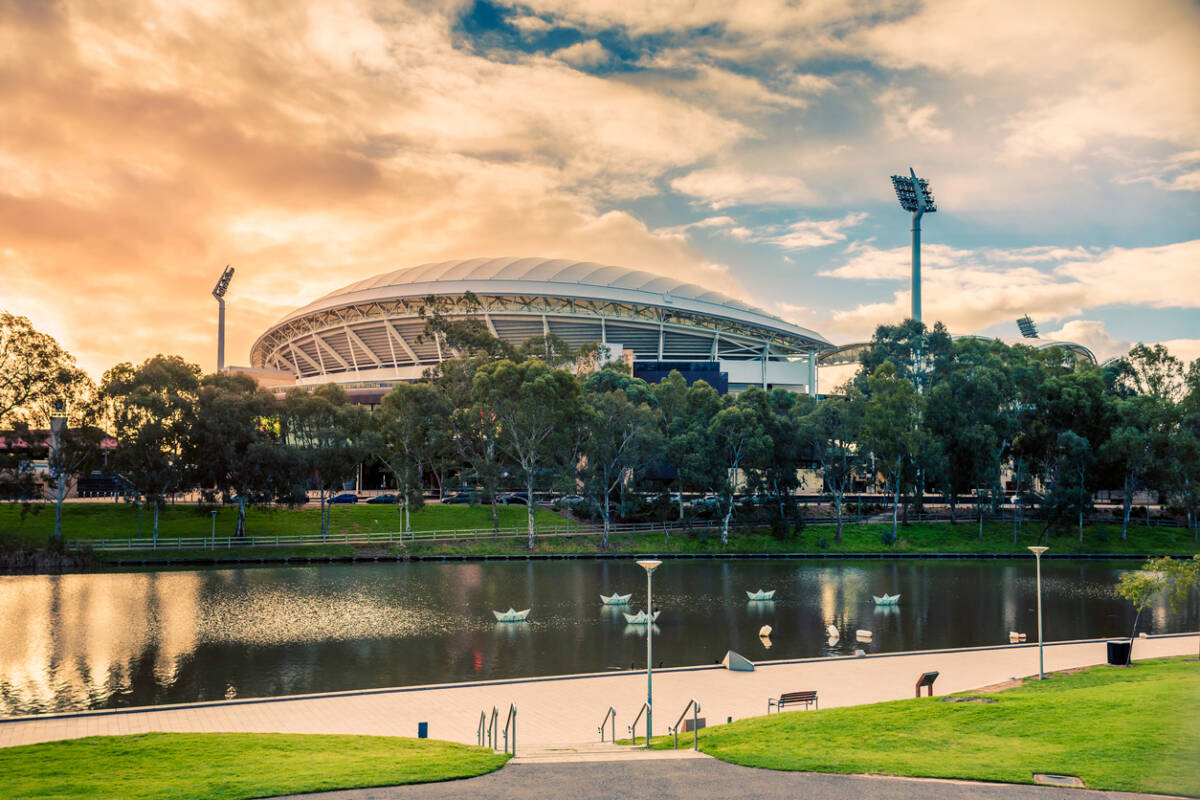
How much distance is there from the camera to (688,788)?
12703 mm

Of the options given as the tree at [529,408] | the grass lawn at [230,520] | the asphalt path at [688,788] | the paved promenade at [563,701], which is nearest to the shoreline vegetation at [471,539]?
the grass lawn at [230,520]

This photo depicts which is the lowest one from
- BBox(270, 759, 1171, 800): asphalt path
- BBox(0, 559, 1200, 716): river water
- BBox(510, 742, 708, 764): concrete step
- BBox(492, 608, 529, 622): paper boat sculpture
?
BBox(0, 559, 1200, 716): river water

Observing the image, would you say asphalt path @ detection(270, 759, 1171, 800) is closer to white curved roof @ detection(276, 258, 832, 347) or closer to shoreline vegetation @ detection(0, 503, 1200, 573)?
shoreline vegetation @ detection(0, 503, 1200, 573)

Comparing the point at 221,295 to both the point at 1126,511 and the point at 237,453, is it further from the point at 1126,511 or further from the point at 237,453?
the point at 1126,511

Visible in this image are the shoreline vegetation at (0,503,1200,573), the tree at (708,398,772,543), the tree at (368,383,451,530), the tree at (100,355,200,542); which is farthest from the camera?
the tree at (708,398,772,543)

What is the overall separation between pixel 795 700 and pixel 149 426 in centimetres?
4733

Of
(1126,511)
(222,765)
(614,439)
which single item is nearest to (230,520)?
(614,439)

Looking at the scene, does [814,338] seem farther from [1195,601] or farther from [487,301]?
[1195,601]

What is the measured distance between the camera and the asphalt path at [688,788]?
40.1 ft

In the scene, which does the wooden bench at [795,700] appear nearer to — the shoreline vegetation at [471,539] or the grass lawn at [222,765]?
the grass lawn at [222,765]

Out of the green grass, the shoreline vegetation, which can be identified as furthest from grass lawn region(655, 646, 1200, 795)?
the shoreline vegetation

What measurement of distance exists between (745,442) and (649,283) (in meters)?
43.6

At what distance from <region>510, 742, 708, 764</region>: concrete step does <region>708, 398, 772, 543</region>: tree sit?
151 feet

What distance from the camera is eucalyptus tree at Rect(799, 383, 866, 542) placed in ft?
216
